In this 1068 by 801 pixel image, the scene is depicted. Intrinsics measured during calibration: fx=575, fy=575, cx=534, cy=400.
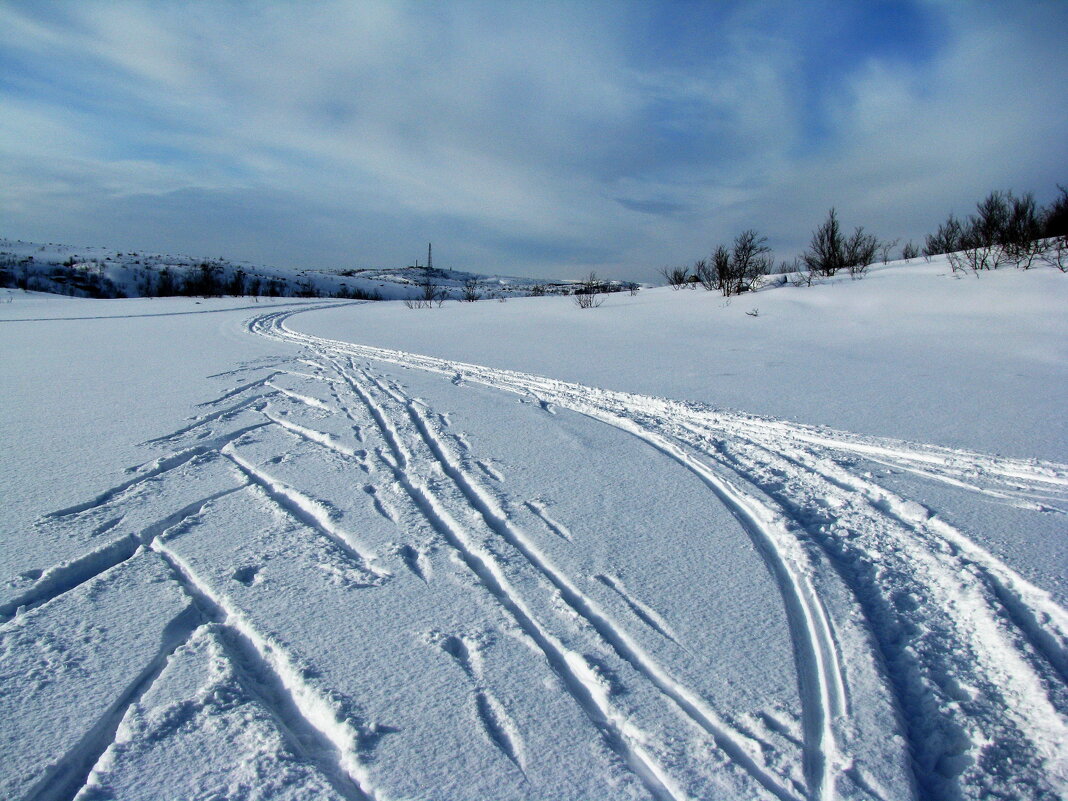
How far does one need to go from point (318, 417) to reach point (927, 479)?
421 centimetres

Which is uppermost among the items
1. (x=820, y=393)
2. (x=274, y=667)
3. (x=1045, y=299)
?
(x=1045, y=299)

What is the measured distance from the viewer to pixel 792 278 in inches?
667

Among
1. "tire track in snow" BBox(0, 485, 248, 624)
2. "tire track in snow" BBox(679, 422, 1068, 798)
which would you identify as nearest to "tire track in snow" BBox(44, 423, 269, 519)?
"tire track in snow" BBox(0, 485, 248, 624)

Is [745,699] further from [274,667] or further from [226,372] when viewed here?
[226,372]

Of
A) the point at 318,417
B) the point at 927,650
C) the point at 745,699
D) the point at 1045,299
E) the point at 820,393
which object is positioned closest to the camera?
the point at 745,699

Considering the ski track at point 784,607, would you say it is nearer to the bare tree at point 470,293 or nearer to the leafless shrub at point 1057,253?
the leafless shrub at point 1057,253

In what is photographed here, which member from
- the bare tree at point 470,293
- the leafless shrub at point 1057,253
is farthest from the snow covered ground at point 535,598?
the bare tree at point 470,293

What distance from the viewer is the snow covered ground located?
1.42 meters

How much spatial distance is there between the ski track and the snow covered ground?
11mm

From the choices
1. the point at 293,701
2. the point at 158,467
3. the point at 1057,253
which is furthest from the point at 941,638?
the point at 1057,253

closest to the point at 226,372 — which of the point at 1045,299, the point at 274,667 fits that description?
the point at 274,667

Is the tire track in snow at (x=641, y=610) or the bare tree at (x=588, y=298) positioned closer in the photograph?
the tire track in snow at (x=641, y=610)

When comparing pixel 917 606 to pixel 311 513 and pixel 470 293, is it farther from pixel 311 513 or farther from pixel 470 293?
pixel 470 293

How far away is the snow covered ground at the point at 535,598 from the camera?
142 cm
